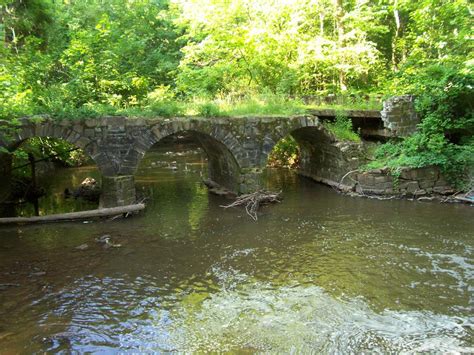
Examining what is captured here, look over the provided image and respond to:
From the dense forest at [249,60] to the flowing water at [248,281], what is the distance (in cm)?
327

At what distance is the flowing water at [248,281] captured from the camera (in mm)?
5816

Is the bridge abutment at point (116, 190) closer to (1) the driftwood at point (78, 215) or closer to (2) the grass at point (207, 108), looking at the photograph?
(1) the driftwood at point (78, 215)

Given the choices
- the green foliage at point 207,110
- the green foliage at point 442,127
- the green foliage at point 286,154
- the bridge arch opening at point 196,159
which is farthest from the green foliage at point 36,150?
the green foliage at point 442,127

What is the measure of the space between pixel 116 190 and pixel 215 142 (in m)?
3.83

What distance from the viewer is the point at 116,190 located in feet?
39.3

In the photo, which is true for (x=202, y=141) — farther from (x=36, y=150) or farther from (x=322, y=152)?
(x=36, y=150)

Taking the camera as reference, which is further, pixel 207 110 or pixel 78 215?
pixel 207 110

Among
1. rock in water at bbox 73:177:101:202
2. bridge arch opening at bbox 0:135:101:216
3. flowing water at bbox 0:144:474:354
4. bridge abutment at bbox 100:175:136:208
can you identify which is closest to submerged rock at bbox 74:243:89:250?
flowing water at bbox 0:144:474:354

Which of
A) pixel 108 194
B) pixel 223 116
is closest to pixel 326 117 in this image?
pixel 223 116

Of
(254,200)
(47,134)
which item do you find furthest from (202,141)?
(47,134)

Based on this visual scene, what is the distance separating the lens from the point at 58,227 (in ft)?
36.7

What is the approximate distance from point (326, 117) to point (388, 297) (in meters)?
10.0

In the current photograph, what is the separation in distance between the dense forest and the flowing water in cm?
327

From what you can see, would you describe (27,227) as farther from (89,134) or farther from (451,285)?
(451,285)
